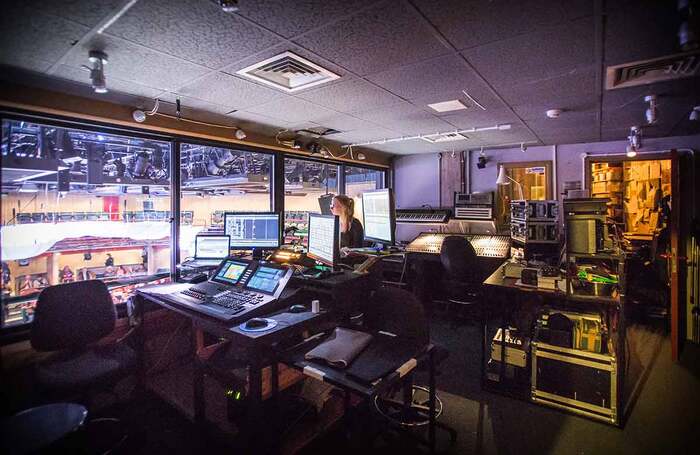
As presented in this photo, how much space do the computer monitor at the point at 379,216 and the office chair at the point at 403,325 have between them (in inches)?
41.3

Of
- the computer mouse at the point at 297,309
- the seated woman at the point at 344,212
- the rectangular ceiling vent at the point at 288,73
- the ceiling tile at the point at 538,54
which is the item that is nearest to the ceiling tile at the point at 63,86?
the rectangular ceiling vent at the point at 288,73

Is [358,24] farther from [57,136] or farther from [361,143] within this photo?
[361,143]

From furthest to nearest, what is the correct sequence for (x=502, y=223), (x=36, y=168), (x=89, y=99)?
(x=502, y=223), (x=89, y=99), (x=36, y=168)

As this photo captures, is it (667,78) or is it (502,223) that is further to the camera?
(502,223)

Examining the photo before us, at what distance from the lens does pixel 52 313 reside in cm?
237

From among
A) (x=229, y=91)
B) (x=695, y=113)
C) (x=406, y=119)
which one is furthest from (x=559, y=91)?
(x=229, y=91)

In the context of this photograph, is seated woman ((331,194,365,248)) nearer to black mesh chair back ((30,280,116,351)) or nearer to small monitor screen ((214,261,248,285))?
small monitor screen ((214,261,248,285))

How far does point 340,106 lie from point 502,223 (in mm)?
3837

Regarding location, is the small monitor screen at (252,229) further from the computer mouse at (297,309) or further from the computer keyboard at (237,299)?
the computer mouse at (297,309)

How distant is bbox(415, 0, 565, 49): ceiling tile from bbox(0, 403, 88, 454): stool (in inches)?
92.8

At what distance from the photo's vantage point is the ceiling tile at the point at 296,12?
5.60 feet

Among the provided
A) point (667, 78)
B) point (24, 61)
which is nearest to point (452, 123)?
point (667, 78)

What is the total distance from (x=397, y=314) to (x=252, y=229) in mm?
1994

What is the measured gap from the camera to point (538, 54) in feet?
7.51
